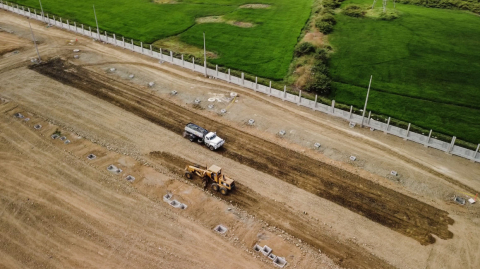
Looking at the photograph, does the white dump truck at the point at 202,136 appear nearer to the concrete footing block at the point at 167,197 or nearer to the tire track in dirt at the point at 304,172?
the tire track in dirt at the point at 304,172

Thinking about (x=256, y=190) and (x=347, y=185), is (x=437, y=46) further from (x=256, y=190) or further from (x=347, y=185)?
(x=256, y=190)

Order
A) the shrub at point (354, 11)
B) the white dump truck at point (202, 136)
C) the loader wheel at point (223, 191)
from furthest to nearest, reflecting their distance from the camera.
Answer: the shrub at point (354, 11) → the white dump truck at point (202, 136) → the loader wheel at point (223, 191)

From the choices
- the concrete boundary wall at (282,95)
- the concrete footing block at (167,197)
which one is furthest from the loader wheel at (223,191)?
the concrete boundary wall at (282,95)

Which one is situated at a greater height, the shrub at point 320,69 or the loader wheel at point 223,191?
the shrub at point 320,69

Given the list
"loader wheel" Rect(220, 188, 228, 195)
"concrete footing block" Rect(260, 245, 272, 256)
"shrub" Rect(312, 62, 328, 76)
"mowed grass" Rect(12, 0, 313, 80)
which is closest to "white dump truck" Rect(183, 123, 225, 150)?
"loader wheel" Rect(220, 188, 228, 195)

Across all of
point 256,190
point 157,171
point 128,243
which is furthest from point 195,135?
point 128,243

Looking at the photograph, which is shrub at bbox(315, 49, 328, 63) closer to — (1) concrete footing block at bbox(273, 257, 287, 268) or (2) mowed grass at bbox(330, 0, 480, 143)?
→ (2) mowed grass at bbox(330, 0, 480, 143)
